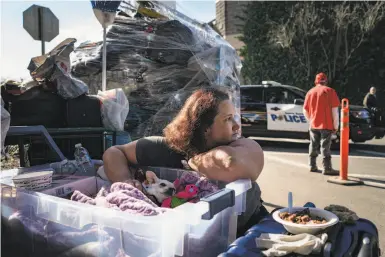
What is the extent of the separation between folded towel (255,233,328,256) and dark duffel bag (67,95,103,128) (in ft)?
7.33

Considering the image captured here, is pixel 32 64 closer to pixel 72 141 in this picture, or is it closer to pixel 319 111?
pixel 72 141

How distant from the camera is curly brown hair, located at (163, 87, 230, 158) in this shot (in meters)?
1.86

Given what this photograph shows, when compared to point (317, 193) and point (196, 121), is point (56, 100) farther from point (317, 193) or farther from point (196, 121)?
point (317, 193)

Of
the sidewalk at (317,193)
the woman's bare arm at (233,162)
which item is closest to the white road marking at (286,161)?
the sidewalk at (317,193)

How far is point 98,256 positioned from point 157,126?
3.36 m

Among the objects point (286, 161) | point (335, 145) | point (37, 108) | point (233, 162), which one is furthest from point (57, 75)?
point (335, 145)

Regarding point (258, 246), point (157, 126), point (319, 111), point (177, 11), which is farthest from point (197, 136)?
point (319, 111)

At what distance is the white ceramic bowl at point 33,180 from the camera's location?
1.73m

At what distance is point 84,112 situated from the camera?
316 cm

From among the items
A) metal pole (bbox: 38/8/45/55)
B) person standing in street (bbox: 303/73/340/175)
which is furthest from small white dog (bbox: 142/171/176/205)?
metal pole (bbox: 38/8/45/55)

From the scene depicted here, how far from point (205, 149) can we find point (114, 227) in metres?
0.75

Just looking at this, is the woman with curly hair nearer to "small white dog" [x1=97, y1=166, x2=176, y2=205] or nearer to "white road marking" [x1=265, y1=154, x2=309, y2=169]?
"small white dog" [x1=97, y1=166, x2=176, y2=205]

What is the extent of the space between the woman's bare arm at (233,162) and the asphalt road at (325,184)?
2.18 meters

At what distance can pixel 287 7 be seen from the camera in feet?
52.0
